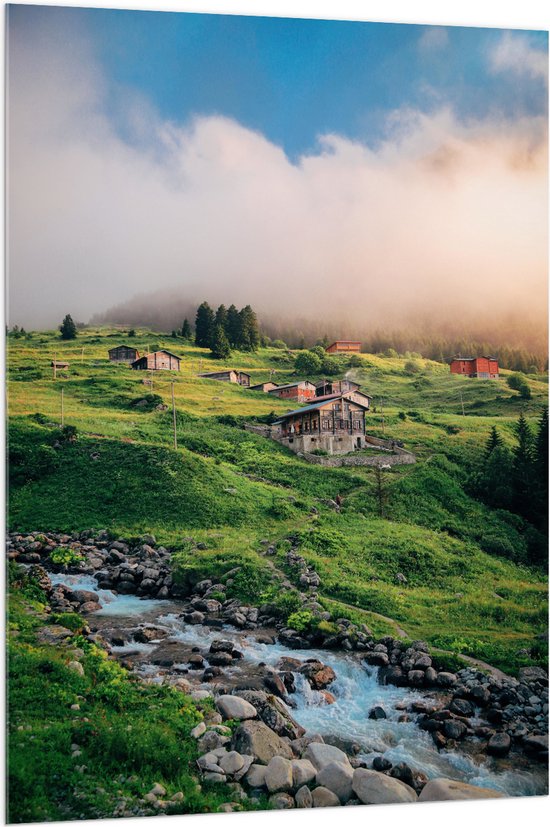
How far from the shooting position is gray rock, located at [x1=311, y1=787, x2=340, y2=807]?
26.0ft

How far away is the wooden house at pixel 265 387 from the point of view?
12609 mm

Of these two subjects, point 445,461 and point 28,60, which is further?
point 445,461

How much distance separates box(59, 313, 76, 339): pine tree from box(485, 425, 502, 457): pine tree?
7.60 m

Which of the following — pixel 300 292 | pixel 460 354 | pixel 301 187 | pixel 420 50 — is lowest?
pixel 460 354

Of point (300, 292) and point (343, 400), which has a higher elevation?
point (300, 292)

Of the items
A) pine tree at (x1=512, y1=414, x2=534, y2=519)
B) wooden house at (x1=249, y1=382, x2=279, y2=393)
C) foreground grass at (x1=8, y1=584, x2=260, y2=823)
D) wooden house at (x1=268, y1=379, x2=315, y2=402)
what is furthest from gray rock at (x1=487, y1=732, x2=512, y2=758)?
wooden house at (x1=249, y1=382, x2=279, y2=393)

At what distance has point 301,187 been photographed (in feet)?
38.0

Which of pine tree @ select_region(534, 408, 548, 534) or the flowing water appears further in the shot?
pine tree @ select_region(534, 408, 548, 534)

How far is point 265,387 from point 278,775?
676 centimetres

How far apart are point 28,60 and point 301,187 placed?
453cm

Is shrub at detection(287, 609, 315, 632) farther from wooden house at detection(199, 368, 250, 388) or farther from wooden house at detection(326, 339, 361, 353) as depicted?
wooden house at detection(326, 339, 361, 353)

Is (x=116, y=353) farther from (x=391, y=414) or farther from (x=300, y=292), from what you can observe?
(x=391, y=414)

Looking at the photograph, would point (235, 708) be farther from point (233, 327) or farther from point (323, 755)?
point (233, 327)

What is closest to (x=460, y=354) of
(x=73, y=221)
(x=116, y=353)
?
(x=116, y=353)
